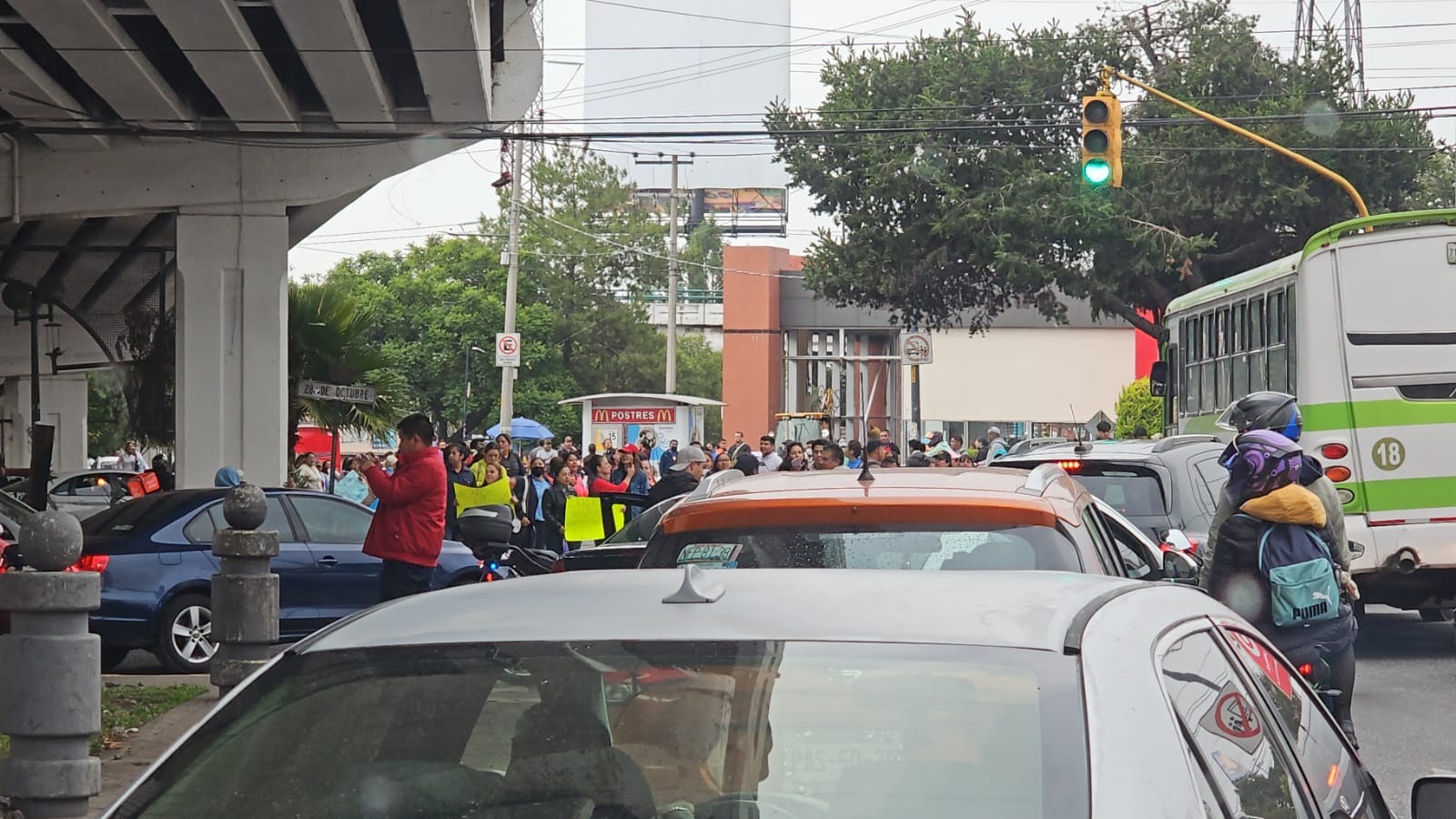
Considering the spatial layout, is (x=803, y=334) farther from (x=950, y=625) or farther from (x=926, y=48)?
(x=950, y=625)

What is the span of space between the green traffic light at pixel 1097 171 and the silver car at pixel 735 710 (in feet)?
52.8

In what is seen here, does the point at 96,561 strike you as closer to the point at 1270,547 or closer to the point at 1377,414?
the point at 1270,547

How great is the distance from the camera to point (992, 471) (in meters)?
6.69

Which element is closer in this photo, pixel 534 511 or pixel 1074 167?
pixel 534 511

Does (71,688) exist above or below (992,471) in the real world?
below

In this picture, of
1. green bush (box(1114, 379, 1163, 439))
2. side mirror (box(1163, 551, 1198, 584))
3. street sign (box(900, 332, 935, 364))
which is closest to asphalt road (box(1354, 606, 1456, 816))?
side mirror (box(1163, 551, 1198, 584))

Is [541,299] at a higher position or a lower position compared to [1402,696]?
higher

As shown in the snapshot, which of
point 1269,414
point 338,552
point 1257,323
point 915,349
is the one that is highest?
point 915,349

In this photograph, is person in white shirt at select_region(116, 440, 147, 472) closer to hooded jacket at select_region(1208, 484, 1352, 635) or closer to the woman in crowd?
the woman in crowd

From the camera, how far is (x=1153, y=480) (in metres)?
12.2

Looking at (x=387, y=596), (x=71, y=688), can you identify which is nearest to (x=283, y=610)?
(x=387, y=596)

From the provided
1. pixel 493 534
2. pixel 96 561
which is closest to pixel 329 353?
pixel 96 561

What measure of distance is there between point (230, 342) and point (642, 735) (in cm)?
1869

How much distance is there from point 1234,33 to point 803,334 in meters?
30.1
